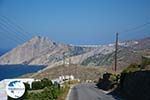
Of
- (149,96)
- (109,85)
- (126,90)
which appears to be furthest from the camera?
(109,85)

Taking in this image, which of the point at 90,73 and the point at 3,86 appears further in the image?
the point at 90,73

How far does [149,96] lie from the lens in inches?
1304

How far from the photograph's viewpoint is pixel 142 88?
1433 inches

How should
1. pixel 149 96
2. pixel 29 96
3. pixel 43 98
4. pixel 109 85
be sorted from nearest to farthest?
pixel 29 96
pixel 43 98
pixel 149 96
pixel 109 85

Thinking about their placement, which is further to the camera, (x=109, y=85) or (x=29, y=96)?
(x=109, y=85)

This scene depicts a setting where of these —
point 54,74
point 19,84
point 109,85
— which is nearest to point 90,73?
point 54,74

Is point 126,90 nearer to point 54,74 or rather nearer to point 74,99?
point 74,99

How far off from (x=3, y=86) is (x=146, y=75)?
19.9 metres

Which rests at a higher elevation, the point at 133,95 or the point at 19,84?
the point at 19,84

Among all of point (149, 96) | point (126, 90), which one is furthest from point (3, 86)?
point (126, 90)

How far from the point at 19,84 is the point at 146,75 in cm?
1922

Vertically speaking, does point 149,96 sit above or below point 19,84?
below

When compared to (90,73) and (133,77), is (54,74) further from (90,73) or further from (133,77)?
(133,77)

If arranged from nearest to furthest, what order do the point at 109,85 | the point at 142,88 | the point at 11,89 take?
1. the point at 11,89
2. the point at 142,88
3. the point at 109,85
